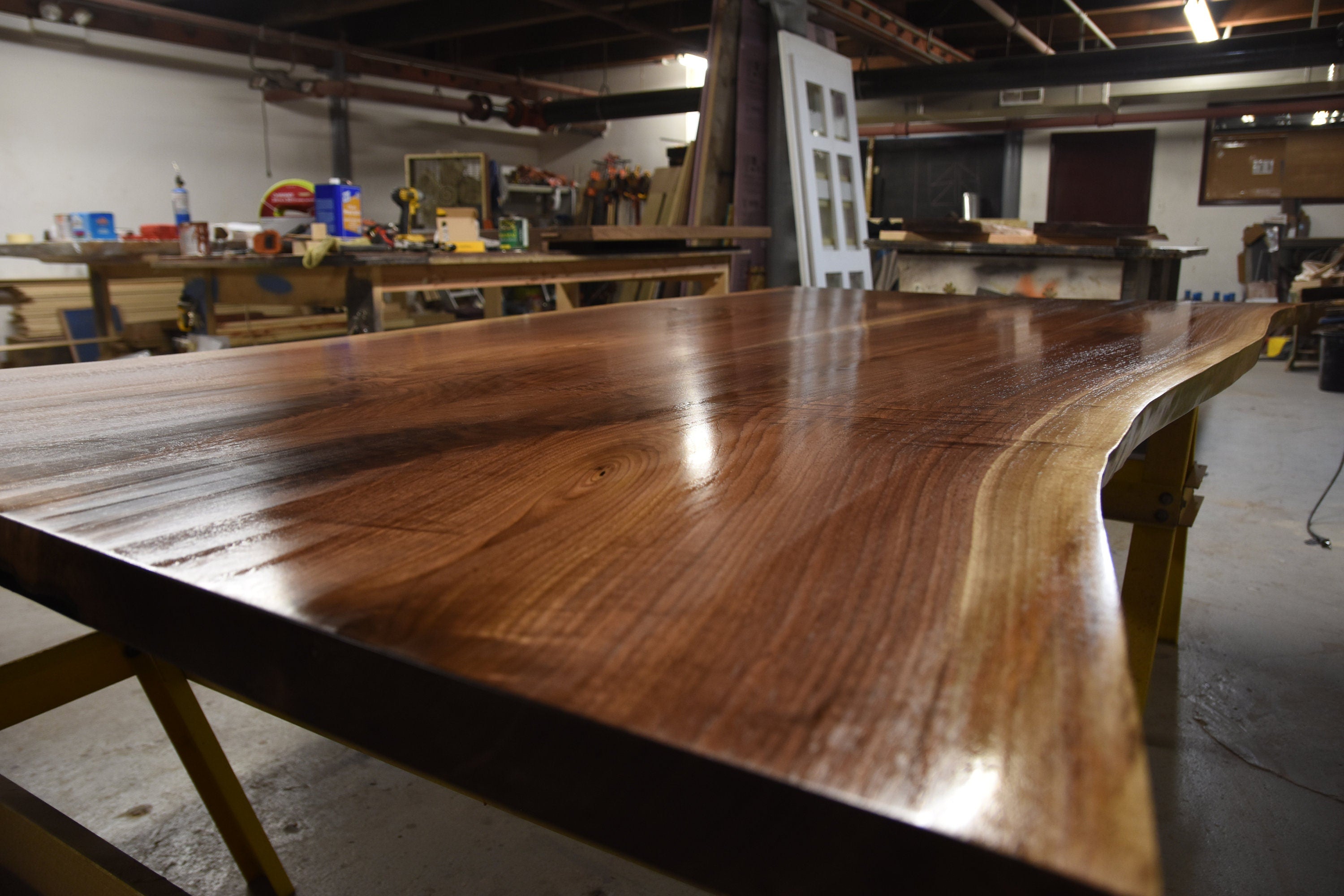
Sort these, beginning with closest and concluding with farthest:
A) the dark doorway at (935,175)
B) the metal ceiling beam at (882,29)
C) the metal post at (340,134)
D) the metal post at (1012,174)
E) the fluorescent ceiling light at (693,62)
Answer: the metal ceiling beam at (882,29) < the metal post at (340,134) < the metal post at (1012,174) < the dark doorway at (935,175) < the fluorescent ceiling light at (693,62)

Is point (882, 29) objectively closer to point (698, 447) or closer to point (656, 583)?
point (698, 447)

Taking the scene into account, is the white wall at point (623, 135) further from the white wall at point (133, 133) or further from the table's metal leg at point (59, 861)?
the table's metal leg at point (59, 861)

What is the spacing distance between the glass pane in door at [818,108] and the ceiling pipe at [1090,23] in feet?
10.7

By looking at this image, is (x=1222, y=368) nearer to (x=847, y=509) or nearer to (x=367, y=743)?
(x=847, y=509)

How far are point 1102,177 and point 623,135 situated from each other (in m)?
5.84

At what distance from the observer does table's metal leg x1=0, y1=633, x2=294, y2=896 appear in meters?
0.91

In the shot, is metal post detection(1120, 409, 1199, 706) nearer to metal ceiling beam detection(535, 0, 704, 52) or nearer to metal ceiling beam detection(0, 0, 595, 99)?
metal ceiling beam detection(535, 0, 704, 52)

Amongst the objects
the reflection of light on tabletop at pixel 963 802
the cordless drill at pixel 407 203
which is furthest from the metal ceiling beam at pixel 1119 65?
the reflection of light on tabletop at pixel 963 802

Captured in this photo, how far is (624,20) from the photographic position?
7.00 meters

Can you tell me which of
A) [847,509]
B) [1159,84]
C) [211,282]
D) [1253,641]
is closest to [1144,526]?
[1253,641]

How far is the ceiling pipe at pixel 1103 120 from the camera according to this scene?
8312 millimetres

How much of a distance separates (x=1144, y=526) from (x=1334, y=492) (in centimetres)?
223

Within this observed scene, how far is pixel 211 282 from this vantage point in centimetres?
346

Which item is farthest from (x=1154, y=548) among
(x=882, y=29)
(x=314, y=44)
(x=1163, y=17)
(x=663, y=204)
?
(x=1163, y=17)
